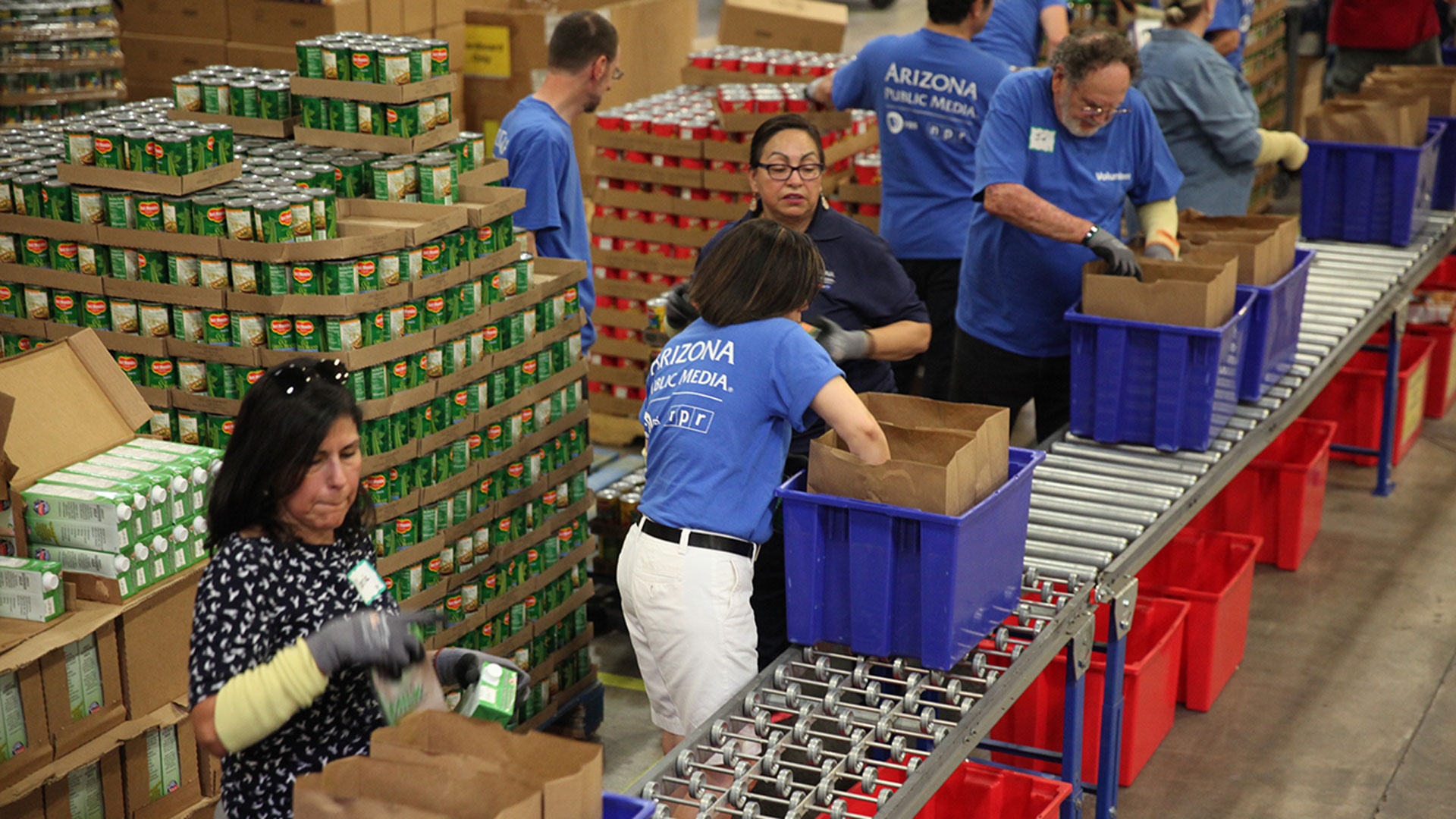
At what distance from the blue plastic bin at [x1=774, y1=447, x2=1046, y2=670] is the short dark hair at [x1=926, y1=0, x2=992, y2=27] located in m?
3.14

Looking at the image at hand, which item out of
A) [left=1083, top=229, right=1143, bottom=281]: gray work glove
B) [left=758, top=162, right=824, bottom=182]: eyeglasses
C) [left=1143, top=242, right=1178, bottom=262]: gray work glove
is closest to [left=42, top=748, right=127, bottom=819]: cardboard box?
[left=758, top=162, right=824, bottom=182]: eyeglasses

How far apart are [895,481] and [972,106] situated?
3.26 metres

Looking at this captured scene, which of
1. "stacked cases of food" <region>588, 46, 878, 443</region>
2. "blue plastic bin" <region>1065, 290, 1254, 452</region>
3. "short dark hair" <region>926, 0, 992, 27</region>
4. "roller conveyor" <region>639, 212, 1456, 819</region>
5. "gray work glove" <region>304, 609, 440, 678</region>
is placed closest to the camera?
"gray work glove" <region>304, 609, 440, 678</region>

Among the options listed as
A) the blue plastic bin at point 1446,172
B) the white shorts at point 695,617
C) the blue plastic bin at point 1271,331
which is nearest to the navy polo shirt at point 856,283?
the white shorts at point 695,617

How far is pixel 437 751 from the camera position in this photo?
2607mm

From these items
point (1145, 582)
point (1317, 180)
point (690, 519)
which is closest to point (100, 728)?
point (690, 519)

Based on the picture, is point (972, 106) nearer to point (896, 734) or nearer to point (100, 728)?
point (896, 734)

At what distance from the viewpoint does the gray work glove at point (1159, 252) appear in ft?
16.8

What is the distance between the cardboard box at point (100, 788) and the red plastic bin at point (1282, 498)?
169 inches

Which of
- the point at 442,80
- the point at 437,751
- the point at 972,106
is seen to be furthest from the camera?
the point at 972,106

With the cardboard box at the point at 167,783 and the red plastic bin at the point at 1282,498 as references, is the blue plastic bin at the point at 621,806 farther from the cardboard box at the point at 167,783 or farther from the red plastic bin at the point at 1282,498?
the red plastic bin at the point at 1282,498

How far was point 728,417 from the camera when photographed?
11.7ft

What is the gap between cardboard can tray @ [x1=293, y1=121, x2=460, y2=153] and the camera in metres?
4.75

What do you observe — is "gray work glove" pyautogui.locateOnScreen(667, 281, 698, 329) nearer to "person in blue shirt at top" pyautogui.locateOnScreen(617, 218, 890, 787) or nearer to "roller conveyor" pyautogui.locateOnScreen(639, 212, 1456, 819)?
"person in blue shirt at top" pyautogui.locateOnScreen(617, 218, 890, 787)
